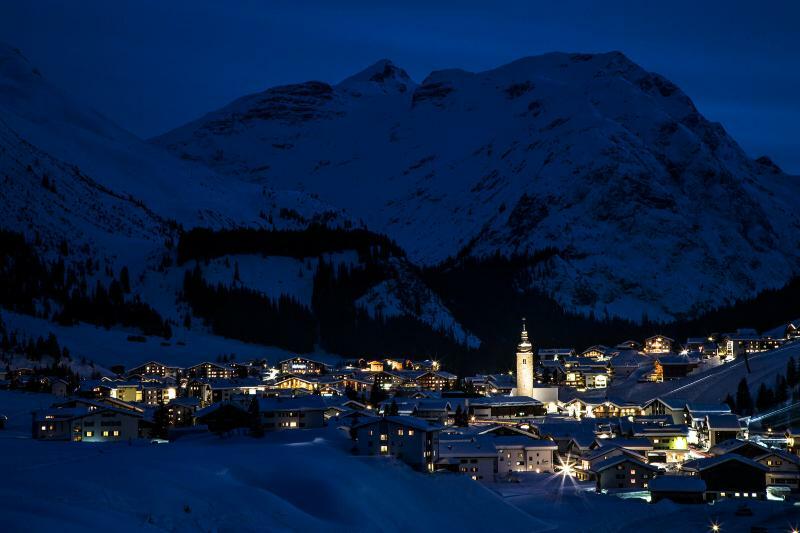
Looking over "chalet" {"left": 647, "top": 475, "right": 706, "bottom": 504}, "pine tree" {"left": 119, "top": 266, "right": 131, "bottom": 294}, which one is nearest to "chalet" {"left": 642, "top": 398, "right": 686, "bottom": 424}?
"chalet" {"left": 647, "top": 475, "right": 706, "bottom": 504}

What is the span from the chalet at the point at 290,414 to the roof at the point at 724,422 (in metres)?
35.6

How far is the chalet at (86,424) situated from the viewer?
7719cm

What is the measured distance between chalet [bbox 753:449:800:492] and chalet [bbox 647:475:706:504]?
9.59 meters

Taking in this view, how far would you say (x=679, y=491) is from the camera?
71250 millimetres

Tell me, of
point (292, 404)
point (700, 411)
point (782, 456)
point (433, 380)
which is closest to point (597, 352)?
point (433, 380)

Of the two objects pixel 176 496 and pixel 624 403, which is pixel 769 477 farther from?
pixel 176 496

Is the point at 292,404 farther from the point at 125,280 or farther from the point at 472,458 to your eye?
the point at 125,280

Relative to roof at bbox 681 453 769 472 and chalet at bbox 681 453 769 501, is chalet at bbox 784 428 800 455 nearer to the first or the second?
roof at bbox 681 453 769 472

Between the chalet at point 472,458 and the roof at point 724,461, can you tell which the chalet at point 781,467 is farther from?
the chalet at point 472,458

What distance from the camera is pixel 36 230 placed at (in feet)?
629

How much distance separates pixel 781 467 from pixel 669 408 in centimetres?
2688

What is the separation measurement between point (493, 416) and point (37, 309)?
255ft

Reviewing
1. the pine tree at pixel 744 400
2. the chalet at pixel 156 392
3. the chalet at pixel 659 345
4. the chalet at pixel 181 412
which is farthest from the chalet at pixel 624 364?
the chalet at pixel 181 412

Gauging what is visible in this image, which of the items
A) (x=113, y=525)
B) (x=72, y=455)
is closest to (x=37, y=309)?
(x=72, y=455)
